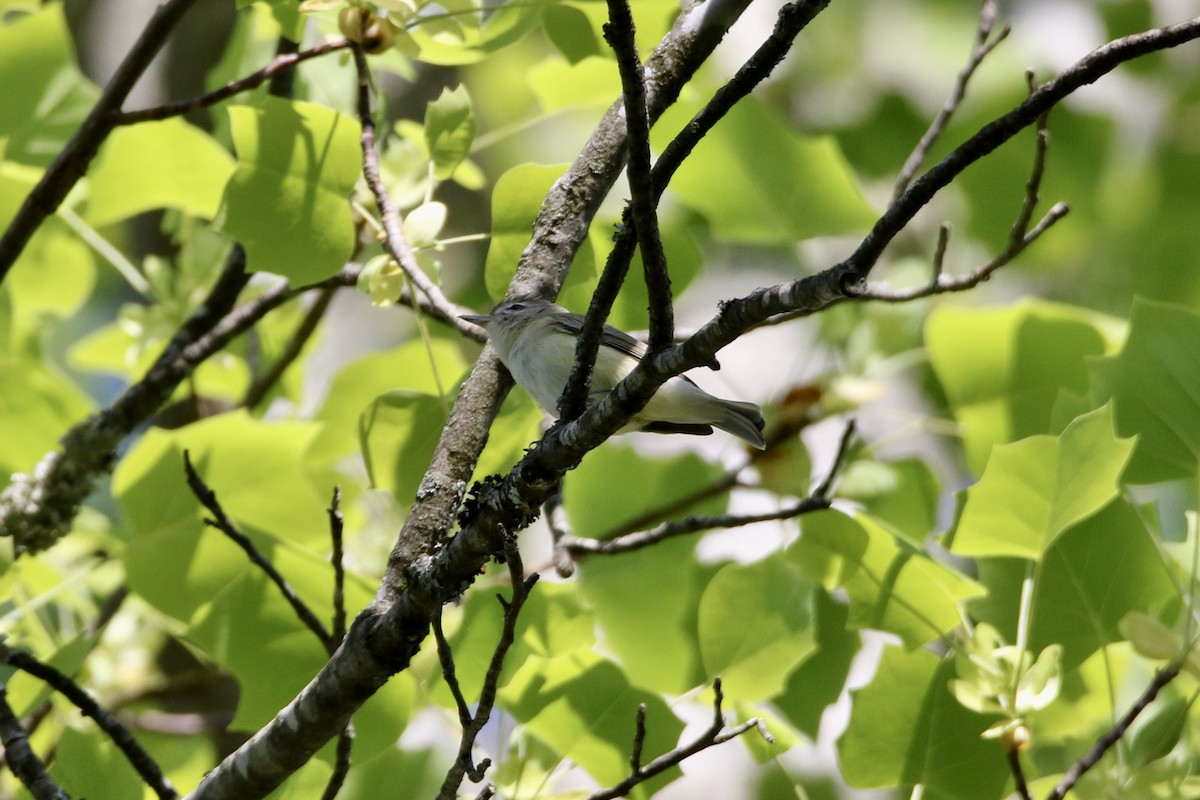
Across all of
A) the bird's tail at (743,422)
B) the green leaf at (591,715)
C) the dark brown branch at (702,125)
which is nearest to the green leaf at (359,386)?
the bird's tail at (743,422)

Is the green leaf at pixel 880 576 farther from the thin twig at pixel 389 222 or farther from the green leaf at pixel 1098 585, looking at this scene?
the thin twig at pixel 389 222

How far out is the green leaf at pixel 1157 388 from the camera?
1.65 meters

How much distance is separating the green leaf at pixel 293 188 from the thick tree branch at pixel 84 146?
0.38 metres

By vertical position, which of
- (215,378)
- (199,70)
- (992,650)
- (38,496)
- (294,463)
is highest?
(199,70)

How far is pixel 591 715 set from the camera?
5.29ft

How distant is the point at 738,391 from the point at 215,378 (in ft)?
4.04

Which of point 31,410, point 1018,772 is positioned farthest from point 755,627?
point 31,410

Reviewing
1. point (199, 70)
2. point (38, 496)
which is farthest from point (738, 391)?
point (199, 70)

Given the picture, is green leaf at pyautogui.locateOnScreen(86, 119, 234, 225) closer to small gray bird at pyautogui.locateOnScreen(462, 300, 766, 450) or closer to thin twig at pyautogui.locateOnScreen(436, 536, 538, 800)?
small gray bird at pyautogui.locateOnScreen(462, 300, 766, 450)

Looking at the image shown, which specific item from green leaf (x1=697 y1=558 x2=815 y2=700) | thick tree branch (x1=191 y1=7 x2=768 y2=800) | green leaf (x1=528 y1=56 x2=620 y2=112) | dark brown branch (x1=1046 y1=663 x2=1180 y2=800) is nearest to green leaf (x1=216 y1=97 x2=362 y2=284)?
thick tree branch (x1=191 y1=7 x2=768 y2=800)

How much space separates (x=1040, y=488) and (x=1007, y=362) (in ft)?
1.96

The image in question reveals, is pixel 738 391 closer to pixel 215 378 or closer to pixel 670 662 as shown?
pixel 670 662

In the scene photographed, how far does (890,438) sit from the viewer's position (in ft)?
7.23

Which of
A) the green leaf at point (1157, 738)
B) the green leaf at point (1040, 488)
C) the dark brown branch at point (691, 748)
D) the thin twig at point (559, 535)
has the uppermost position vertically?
the thin twig at point (559, 535)
